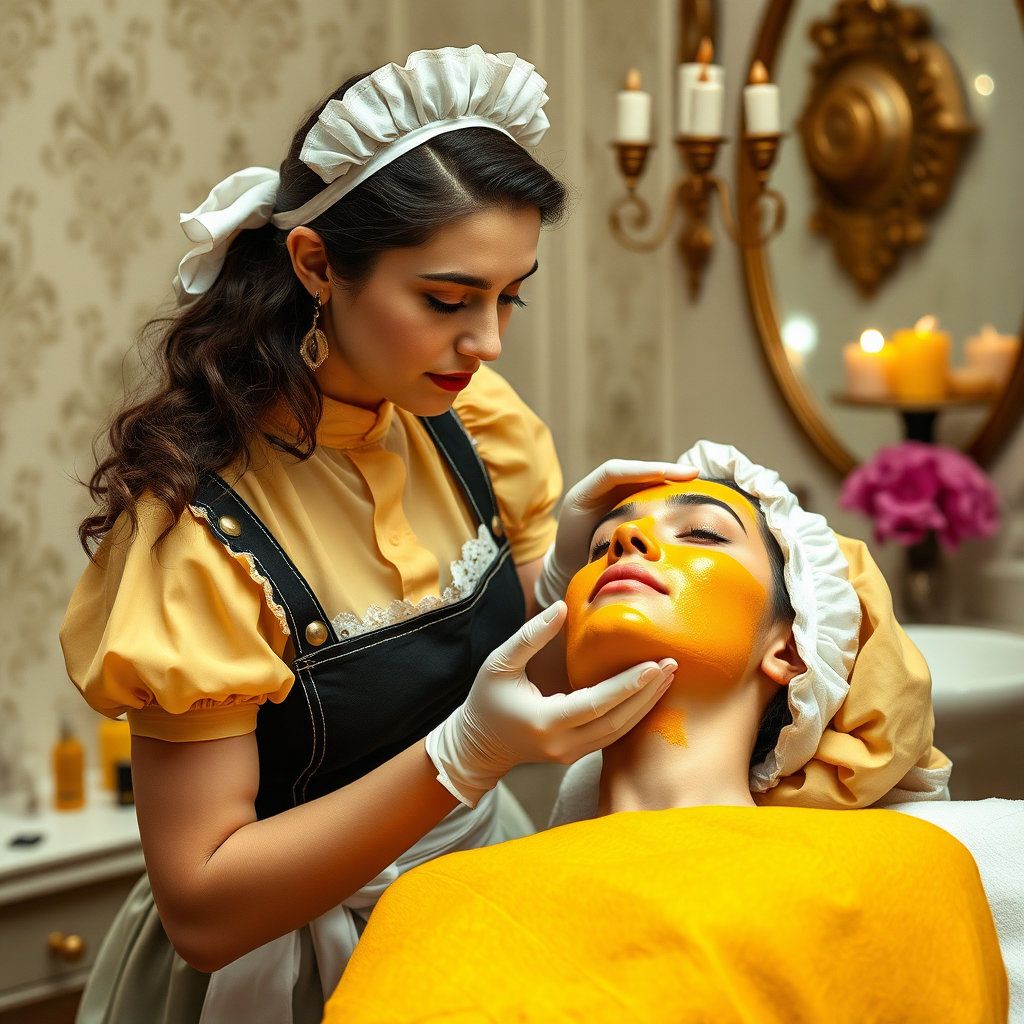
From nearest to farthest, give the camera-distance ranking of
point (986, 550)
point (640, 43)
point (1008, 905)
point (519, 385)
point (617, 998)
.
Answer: point (617, 998)
point (1008, 905)
point (986, 550)
point (640, 43)
point (519, 385)

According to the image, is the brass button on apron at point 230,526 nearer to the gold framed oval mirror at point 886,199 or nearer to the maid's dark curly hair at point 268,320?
the maid's dark curly hair at point 268,320

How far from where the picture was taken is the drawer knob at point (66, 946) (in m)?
2.16

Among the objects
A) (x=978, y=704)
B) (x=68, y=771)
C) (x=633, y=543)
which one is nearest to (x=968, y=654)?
(x=978, y=704)

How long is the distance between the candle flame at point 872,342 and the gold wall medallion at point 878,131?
0.14 m

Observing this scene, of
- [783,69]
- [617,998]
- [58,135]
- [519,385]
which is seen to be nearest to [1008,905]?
[617,998]

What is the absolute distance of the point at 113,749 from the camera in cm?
241

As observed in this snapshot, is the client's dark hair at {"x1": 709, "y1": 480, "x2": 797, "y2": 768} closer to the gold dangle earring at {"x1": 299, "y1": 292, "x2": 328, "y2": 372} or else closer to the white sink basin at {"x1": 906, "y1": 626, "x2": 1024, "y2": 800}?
the white sink basin at {"x1": 906, "y1": 626, "x2": 1024, "y2": 800}

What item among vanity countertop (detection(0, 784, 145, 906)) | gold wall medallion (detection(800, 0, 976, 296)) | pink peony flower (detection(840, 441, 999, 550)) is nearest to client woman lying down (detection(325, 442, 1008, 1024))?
pink peony flower (detection(840, 441, 999, 550))

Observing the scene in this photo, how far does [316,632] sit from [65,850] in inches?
52.0

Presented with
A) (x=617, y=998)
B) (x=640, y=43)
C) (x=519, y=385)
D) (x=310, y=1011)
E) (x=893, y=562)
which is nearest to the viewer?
(x=617, y=998)

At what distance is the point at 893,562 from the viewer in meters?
2.30

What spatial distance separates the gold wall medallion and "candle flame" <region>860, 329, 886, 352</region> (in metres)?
0.14

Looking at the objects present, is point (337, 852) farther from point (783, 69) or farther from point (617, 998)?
point (783, 69)

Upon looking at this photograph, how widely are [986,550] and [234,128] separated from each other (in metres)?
1.89
